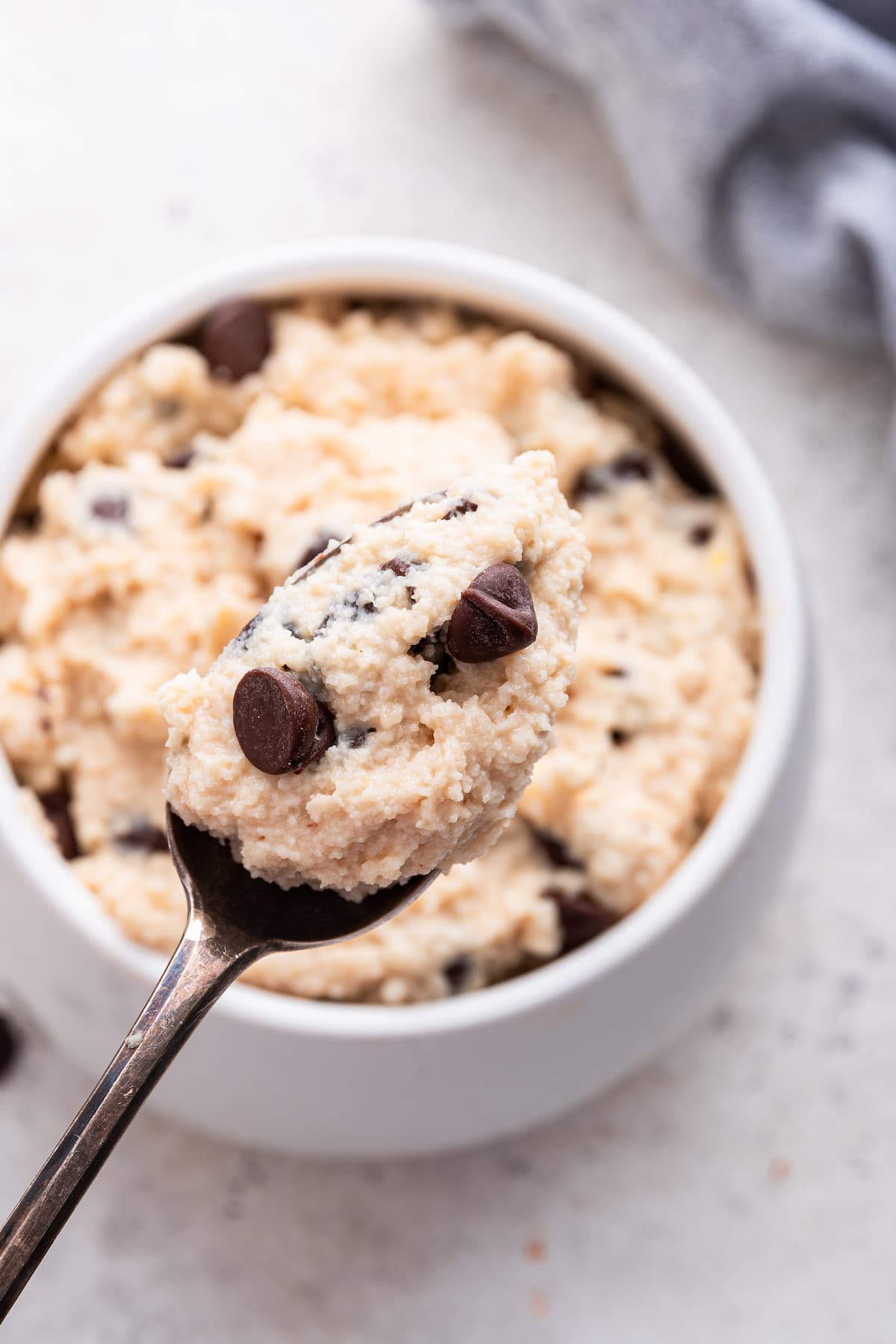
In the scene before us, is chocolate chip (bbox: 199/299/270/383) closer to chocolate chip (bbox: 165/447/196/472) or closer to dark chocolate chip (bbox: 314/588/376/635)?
chocolate chip (bbox: 165/447/196/472)

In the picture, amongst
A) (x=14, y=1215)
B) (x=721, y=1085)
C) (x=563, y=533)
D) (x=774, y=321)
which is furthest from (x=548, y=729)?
(x=774, y=321)

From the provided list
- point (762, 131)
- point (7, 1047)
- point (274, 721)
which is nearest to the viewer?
point (274, 721)

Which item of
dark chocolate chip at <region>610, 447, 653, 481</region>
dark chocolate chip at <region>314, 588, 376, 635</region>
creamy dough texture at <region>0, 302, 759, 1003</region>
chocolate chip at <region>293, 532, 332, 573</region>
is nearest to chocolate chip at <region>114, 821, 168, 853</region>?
creamy dough texture at <region>0, 302, 759, 1003</region>

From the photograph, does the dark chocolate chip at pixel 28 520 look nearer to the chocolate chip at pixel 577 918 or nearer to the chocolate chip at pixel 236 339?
the chocolate chip at pixel 236 339

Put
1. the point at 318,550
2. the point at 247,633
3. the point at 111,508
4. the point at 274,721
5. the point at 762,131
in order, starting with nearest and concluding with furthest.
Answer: the point at 274,721 → the point at 247,633 → the point at 318,550 → the point at 111,508 → the point at 762,131

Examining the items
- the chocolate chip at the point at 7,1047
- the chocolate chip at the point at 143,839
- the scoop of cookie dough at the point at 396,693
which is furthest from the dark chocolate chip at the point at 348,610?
the chocolate chip at the point at 7,1047

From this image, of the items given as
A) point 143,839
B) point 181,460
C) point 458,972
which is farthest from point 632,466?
point 143,839

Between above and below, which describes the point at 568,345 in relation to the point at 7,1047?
above

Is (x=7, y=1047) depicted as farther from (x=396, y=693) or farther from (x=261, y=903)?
(x=396, y=693)
